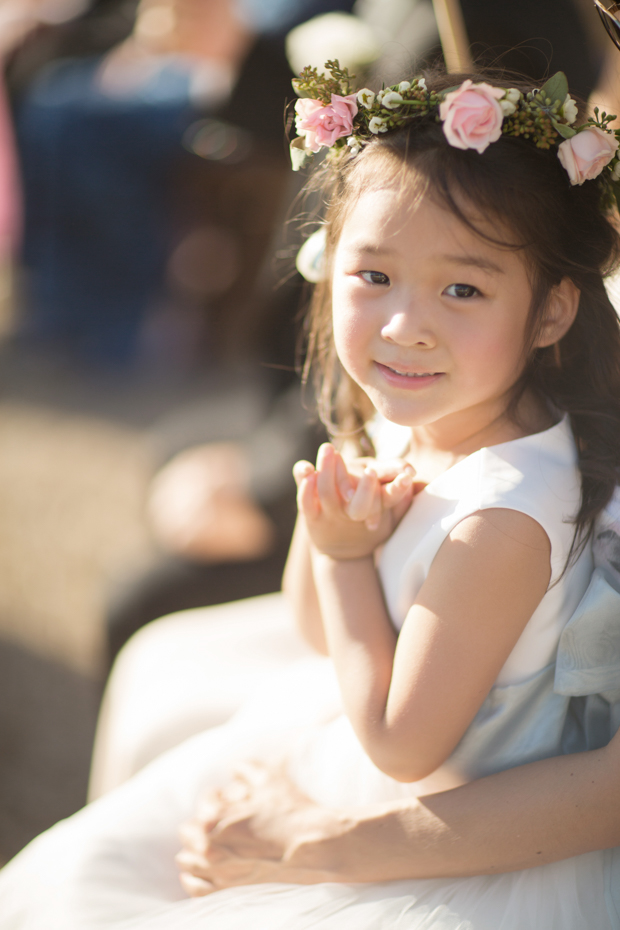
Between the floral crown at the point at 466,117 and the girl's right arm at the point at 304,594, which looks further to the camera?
the girl's right arm at the point at 304,594

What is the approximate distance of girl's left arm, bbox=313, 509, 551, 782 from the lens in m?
0.85

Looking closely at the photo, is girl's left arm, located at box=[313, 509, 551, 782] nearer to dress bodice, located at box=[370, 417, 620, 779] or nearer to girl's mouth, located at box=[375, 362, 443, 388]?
dress bodice, located at box=[370, 417, 620, 779]

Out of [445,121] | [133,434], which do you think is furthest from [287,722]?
[133,434]

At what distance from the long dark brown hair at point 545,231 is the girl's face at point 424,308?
2cm

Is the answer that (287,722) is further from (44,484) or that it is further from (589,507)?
(44,484)

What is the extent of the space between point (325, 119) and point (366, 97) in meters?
0.05

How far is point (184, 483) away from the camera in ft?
8.59

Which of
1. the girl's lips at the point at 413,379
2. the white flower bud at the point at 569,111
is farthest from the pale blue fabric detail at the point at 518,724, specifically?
the white flower bud at the point at 569,111

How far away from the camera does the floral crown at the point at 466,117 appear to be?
2.63 ft

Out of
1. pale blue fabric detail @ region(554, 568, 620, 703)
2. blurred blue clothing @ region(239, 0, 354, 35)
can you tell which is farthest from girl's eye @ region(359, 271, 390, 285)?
blurred blue clothing @ region(239, 0, 354, 35)

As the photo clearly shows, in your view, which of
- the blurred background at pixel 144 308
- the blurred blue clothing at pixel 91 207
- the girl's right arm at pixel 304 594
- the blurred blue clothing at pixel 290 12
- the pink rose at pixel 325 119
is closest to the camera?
the pink rose at pixel 325 119

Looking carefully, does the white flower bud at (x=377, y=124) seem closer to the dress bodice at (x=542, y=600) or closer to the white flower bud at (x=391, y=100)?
the white flower bud at (x=391, y=100)

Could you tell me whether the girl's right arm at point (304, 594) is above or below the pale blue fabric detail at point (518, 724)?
above

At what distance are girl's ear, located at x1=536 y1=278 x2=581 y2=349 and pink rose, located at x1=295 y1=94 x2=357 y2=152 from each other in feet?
0.92
